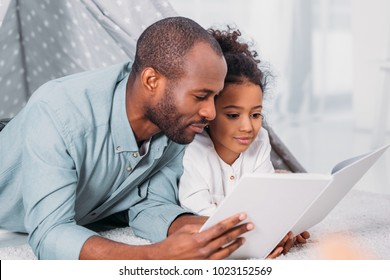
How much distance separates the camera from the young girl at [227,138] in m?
1.73

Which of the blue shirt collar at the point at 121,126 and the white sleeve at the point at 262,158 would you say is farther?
the white sleeve at the point at 262,158

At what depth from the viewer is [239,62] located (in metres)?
1.75

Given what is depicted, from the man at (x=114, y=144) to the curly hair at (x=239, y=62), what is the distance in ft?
0.79

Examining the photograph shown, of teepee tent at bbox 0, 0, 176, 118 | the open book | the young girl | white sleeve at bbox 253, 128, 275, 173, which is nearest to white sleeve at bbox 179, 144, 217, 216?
the young girl

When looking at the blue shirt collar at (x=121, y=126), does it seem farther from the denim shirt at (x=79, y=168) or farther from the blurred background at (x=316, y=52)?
the blurred background at (x=316, y=52)

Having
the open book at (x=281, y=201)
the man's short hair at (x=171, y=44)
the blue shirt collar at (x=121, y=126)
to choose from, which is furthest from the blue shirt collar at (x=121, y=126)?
the open book at (x=281, y=201)

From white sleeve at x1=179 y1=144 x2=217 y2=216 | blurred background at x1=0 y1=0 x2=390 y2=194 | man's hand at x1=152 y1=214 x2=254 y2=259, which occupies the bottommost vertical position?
blurred background at x1=0 y1=0 x2=390 y2=194

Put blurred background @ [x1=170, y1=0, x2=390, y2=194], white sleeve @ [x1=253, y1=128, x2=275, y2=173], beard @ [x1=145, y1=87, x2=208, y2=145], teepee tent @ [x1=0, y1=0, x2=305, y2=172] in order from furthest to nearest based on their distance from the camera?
blurred background @ [x1=170, y1=0, x2=390, y2=194], teepee tent @ [x1=0, y1=0, x2=305, y2=172], white sleeve @ [x1=253, y1=128, x2=275, y2=173], beard @ [x1=145, y1=87, x2=208, y2=145]

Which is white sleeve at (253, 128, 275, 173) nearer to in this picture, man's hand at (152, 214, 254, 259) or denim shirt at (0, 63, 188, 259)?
denim shirt at (0, 63, 188, 259)

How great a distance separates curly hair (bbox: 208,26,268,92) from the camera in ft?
5.70

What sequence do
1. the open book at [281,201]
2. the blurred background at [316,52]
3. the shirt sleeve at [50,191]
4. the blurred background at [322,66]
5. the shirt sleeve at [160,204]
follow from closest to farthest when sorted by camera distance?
the open book at [281,201], the shirt sleeve at [50,191], the shirt sleeve at [160,204], the blurred background at [322,66], the blurred background at [316,52]

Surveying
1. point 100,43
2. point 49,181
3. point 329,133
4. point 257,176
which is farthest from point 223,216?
point 329,133

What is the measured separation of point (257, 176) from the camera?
4.14ft
